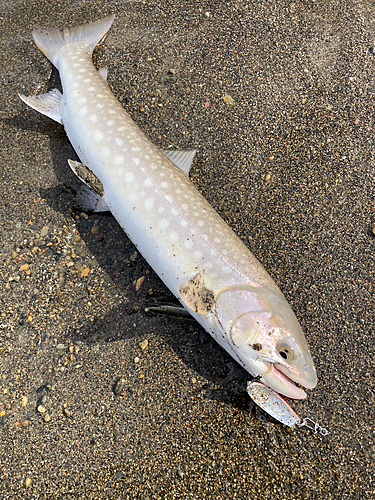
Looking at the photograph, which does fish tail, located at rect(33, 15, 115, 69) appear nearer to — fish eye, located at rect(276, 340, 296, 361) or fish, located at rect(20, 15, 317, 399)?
fish, located at rect(20, 15, 317, 399)

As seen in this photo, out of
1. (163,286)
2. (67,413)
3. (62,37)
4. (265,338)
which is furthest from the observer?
(62,37)

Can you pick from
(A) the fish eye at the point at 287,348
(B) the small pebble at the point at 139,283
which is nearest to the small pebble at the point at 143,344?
(B) the small pebble at the point at 139,283

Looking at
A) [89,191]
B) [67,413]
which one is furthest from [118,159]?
[67,413]

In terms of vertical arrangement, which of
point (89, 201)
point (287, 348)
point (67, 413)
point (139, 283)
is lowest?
point (67, 413)

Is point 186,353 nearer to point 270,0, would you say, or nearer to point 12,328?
point 12,328

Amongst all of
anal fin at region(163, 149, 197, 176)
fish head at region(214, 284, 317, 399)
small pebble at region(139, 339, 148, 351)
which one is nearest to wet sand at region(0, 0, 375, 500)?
small pebble at region(139, 339, 148, 351)

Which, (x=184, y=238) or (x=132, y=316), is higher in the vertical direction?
(x=184, y=238)

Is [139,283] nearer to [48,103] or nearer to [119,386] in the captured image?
[119,386]
